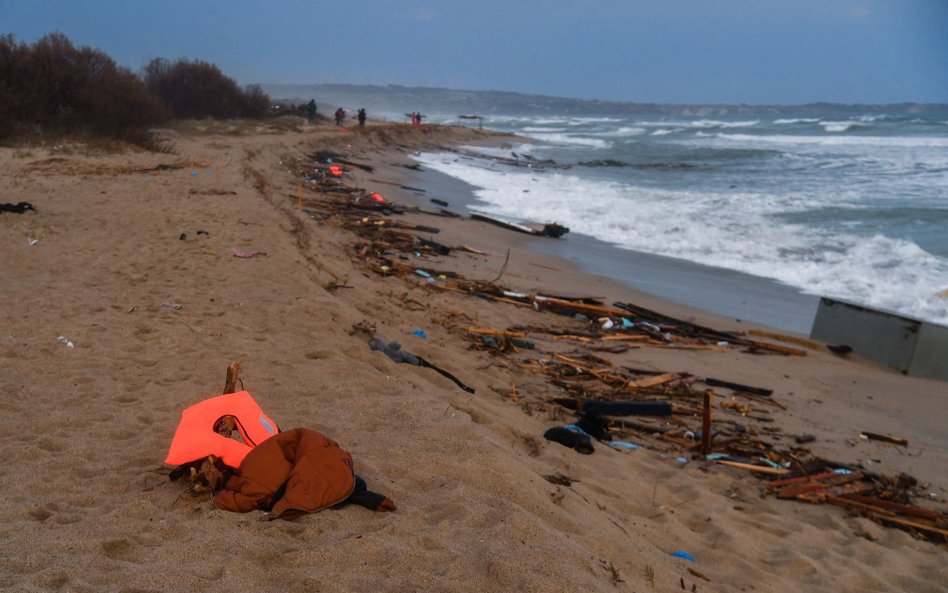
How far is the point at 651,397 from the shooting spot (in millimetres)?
6496

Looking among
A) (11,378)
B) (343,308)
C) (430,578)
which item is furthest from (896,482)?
(11,378)

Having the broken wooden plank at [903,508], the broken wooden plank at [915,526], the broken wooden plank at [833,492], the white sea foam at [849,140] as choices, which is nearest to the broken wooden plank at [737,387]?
the broken wooden plank at [833,492]

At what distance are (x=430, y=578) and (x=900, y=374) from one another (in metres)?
6.98

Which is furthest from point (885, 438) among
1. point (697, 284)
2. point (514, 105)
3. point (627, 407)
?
point (514, 105)

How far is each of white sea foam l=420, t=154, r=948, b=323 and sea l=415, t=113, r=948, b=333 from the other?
0.03 m

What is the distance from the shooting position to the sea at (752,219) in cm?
1126

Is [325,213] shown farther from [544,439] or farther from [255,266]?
[544,439]

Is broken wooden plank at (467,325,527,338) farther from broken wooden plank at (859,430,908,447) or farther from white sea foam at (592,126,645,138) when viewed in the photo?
white sea foam at (592,126,645,138)

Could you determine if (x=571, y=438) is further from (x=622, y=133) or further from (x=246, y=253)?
(x=622, y=133)

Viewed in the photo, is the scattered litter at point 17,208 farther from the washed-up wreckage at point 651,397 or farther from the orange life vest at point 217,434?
the orange life vest at point 217,434

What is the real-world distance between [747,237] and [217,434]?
13459 millimetres

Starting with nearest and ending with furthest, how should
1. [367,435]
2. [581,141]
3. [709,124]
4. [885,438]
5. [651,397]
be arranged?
[367,435], [885,438], [651,397], [581,141], [709,124]

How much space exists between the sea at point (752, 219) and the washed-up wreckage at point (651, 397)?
2.18m

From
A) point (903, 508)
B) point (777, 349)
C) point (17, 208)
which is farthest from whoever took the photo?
point (17, 208)
